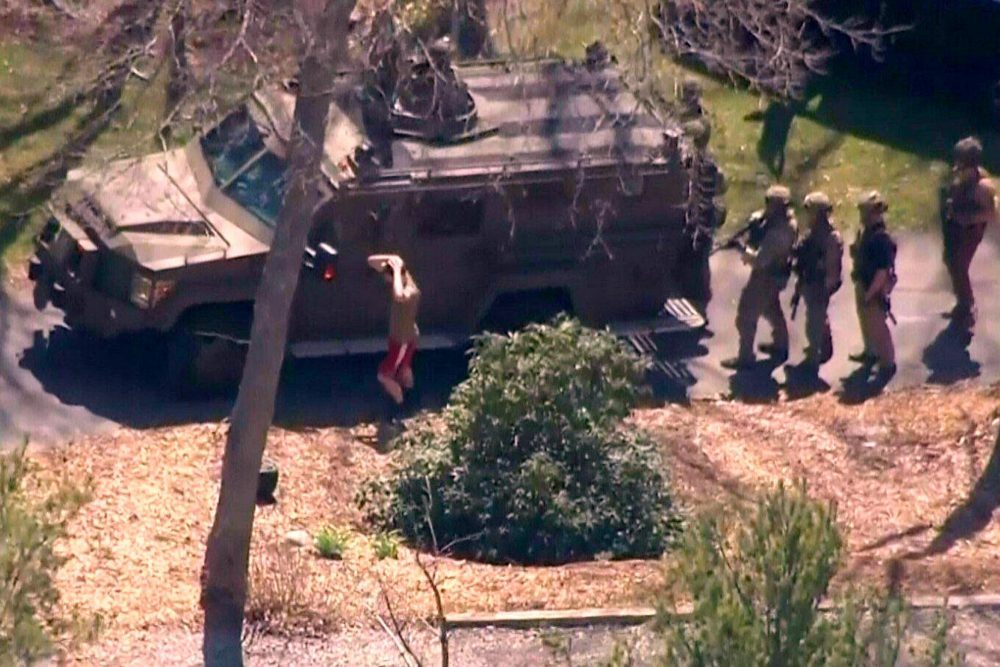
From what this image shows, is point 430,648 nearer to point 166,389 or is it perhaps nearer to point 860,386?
point 166,389

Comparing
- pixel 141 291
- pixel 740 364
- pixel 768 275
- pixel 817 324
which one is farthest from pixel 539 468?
pixel 817 324

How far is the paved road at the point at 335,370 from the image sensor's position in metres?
13.3

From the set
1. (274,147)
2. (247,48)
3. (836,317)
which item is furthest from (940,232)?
(247,48)

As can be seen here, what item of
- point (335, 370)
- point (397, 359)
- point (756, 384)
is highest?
point (756, 384)

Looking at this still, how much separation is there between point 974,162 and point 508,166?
12.0ft

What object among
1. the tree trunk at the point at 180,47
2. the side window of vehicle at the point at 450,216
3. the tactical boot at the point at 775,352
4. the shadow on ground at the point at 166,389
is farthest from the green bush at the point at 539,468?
the tactical boot at the point at 775,352

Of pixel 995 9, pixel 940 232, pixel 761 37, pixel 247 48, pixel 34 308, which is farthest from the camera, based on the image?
pixel 995 9

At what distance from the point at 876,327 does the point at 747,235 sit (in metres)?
1.67

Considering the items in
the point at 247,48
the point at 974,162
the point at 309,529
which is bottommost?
the point at 309,529

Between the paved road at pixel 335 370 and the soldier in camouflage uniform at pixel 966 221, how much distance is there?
0.23 meters

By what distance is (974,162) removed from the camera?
1527 cm

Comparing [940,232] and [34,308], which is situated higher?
[940,232]

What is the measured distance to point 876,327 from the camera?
14734 millimetres

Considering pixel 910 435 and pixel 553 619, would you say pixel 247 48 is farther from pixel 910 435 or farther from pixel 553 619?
pixel 910 435
